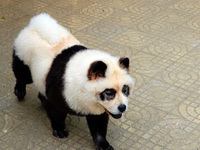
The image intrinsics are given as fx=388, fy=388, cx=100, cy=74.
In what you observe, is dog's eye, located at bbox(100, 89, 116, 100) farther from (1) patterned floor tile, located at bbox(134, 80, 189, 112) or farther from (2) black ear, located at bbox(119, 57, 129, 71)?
(1) patterned floor tile, located at bbox(134, 80, 189, 112)

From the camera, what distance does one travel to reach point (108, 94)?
3781mm

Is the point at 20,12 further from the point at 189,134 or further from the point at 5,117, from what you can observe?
the point at 189,134

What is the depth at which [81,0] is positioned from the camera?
825 cm

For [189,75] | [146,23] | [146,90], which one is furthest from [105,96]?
[146,23]

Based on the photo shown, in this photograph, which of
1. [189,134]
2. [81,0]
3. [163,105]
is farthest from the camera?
[81,0]

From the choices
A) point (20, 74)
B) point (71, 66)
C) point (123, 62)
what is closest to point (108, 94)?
point (123, 62)

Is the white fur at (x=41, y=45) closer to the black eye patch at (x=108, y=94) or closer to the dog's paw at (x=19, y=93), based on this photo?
the dog's paw at (x=19, y=93)

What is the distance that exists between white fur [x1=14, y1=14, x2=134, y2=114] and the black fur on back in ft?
0.24

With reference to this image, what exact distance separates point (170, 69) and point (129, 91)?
2.14 meters

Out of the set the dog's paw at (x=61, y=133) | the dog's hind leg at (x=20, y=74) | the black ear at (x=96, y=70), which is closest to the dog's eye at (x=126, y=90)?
the black ear at (x=96, y=70)

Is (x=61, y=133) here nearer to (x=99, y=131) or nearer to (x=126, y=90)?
(x=99, y=131)

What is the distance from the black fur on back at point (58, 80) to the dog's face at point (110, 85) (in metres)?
0.45

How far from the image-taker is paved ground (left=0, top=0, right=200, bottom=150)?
4.62 m

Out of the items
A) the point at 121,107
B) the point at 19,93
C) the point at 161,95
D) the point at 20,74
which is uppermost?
the point at 121,107
